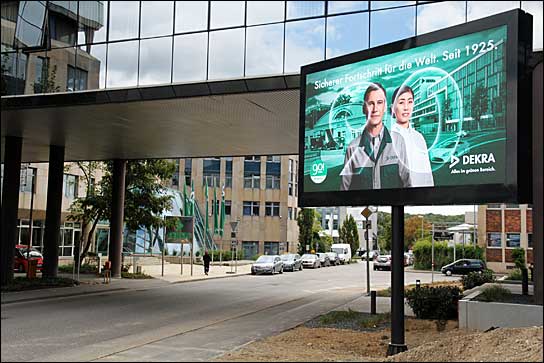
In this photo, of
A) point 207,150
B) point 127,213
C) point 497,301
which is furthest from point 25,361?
point 127,213

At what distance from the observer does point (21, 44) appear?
70.7 feet

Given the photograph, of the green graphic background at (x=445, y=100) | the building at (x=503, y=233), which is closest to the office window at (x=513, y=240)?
the building at (x=503, y=233)

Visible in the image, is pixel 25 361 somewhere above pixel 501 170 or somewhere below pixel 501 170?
below

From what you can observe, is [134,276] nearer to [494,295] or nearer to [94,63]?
[94,63]

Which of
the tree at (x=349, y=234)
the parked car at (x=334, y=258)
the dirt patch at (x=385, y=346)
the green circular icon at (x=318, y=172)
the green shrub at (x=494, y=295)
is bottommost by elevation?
the parked car at (x=334, y=258)

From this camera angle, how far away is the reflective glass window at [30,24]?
2034cm

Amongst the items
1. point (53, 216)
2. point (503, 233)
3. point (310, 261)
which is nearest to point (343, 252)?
point (310, 261)

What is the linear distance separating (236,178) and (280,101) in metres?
Answer: 57.6

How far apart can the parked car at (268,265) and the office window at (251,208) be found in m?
28.0

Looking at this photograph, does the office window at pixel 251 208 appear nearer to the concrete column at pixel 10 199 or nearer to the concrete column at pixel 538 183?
the concrete column at pixel 10 199

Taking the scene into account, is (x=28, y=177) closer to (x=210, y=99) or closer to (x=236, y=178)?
(x=210, y=99)

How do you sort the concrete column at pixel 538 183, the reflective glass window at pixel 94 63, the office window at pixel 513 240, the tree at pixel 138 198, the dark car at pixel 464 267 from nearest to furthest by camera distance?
the concrete column at pixel 538 183, the reflective glass window at pixel 94 63, the tree at pixel 138 198, the dark car at pixel 464 267, the office window at pixel 513 240

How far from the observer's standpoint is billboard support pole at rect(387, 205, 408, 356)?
1228 cm

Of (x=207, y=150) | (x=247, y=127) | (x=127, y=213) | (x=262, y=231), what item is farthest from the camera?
(x=262, y=231)
